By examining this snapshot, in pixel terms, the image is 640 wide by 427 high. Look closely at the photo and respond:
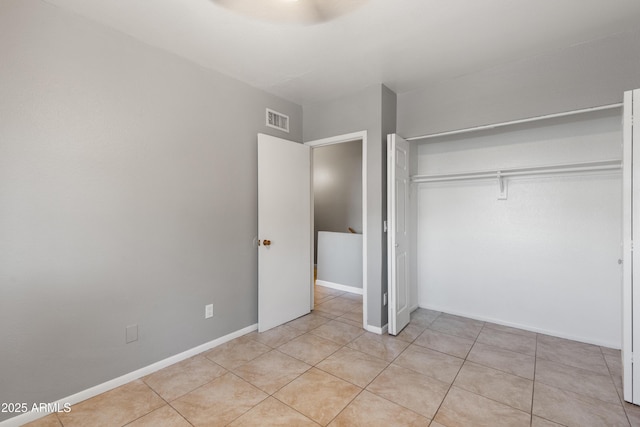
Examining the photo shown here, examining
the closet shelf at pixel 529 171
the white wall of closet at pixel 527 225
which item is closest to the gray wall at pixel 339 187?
the white wall of closet at pixel 527 225

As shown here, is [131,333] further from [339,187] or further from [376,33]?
[339,187]

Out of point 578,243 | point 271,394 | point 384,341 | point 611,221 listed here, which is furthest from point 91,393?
point 611,221

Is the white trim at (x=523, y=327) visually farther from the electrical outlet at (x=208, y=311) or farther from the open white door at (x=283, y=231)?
the electrical outlet at (x=208, y=311)

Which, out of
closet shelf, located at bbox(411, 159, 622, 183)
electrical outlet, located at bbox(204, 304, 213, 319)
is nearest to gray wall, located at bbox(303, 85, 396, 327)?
closet shelf, located at bbox(411, 159, 622, 183)

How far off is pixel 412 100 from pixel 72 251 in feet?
10.8

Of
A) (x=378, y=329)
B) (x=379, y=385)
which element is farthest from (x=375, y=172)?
(x=379, y=385)

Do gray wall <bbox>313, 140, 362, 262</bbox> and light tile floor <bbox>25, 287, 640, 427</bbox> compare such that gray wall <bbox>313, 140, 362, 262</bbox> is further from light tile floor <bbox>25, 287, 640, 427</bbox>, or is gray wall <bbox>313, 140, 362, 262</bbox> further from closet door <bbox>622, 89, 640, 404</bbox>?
closet door <bbox>622, 89, 640, 404</bbox>

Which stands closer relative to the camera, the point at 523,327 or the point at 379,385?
the point at 379,385

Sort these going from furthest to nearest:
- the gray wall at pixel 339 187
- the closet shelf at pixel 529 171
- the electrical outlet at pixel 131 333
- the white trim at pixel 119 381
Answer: the gray wall at pixel 339 187
the closet shelf at pixel 529 171
the electrical outlet at pixel 131 333
the white trim at pixel 119 381

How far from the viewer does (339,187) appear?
5.93 metres

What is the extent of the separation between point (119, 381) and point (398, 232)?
2.69 meters

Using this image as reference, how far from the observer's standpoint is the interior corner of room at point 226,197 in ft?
5.99

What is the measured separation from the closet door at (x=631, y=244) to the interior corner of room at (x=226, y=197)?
0.04 feet

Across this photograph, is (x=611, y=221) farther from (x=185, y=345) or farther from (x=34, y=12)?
(x=34, y=12)
